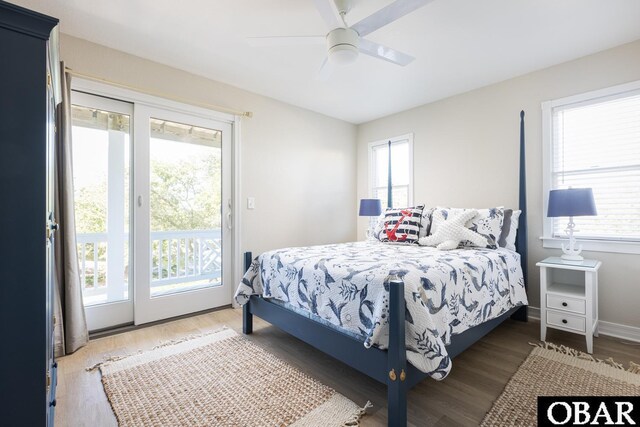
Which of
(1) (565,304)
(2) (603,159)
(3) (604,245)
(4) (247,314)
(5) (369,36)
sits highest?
(5) (369,36)

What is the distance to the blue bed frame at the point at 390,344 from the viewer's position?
4.56 feet

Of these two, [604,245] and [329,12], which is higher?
[329,12]

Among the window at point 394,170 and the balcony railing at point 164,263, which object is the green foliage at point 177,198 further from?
the window at point 394,170

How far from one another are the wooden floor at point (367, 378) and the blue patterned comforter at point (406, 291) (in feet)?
1.01

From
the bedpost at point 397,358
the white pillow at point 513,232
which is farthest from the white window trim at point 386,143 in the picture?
the bedpost at point 397,358

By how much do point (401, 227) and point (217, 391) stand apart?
7.11ft

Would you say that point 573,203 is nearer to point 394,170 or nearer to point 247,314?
point 394,170

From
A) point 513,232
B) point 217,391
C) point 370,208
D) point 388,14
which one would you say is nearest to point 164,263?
point 217,391

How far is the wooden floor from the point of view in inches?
60.3

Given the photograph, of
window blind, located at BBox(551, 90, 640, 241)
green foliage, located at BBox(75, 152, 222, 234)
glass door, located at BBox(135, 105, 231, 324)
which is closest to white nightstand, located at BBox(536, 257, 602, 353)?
window blind, located at BBox(551, 90, 640, 241)

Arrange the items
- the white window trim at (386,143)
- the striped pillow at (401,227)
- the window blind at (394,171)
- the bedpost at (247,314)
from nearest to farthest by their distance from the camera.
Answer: the bedpost at (247,314), the striped pillow at (401,227), the white window trim at (386,143), the window blind at (394,171)

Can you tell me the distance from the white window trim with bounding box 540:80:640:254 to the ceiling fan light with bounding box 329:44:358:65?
214cm

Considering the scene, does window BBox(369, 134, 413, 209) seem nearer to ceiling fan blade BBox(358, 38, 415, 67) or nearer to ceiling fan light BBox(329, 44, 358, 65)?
ceiling fan blade BBox(358, 38, 415, 67)

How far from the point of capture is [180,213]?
2.99 meters
